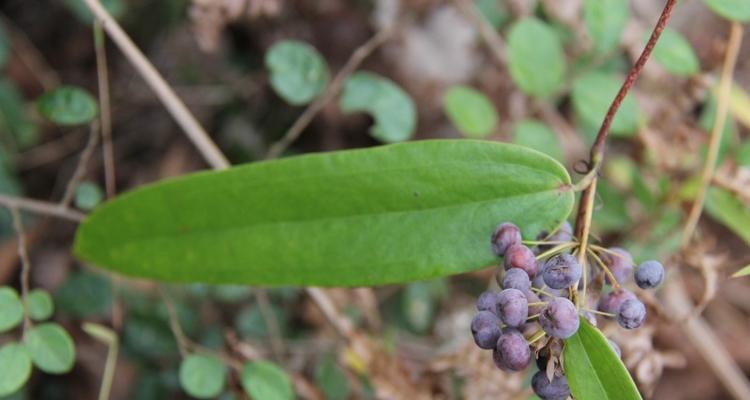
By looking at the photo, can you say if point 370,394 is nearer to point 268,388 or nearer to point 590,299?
point 268,388

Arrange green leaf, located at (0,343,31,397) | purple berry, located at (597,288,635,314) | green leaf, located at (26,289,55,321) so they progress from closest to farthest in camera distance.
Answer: purple berry, located at (597,288,635,314) < green leaf, located at (0,343,31,397) < green leaf, located at (26,289,55,321)

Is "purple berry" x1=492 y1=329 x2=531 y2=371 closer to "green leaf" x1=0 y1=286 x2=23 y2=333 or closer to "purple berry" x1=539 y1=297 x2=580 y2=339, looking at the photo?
"purple berry" x1=539 y1=297 x2=580 y2=339

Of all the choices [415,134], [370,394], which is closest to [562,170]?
[370,394]

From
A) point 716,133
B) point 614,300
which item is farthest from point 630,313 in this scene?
point 716,133

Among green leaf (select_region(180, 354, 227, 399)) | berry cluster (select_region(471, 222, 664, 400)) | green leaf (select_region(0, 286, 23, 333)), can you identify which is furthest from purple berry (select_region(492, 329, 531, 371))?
green leaf (select_region(0, 286, 23, 333))

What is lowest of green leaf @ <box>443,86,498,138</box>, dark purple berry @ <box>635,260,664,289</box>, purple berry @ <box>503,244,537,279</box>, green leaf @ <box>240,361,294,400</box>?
green leaf @ <box>240,361,294,400</box>

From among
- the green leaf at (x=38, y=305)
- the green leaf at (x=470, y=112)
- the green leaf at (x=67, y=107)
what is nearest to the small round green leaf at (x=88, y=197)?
the green leaf at (x=67, y=107)

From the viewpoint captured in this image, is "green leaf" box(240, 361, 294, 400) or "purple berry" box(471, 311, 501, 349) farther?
"green leaf" box(240, 361, 294, 400)
